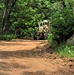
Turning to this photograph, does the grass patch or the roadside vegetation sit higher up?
the roadside vegetation

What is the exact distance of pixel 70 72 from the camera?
27.6ft

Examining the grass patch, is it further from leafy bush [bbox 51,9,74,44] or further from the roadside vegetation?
the roadside vegetation

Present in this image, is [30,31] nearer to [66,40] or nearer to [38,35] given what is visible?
[38,35]

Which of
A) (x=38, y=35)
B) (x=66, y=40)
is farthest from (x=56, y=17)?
(x=38, y=35)

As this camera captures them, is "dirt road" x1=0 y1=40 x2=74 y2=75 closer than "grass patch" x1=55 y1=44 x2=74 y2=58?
Yes

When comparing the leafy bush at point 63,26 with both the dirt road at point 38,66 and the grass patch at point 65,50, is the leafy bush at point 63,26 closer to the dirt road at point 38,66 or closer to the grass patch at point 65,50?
the grass patch at point 65,50

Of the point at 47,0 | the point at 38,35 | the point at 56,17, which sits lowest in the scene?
the point at 38,35

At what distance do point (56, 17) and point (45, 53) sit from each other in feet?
7.03

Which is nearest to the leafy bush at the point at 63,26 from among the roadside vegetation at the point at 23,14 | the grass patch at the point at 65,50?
the grass patch at the point at 65,50

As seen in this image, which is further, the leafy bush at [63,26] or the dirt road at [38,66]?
the leafy bush at [63,26]

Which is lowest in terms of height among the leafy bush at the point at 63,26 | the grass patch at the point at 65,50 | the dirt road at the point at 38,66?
the dirt road at the point at 38,66

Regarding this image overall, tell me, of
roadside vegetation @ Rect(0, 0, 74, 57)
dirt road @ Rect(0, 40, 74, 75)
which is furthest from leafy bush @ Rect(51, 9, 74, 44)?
roadside vegetation @ Rect(0, 0, 74, 57)

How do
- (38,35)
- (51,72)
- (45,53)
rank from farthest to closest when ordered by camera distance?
(38,35), (45,53), (51,72)

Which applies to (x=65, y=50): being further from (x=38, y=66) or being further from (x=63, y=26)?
(x=38, y=66)
